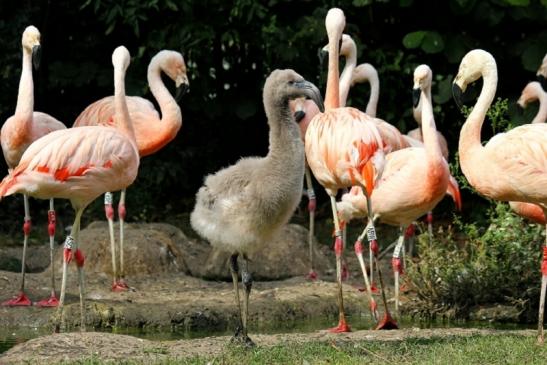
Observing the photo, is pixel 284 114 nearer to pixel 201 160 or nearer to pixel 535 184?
pixel 535 184

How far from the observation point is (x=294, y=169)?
6543 millimetres

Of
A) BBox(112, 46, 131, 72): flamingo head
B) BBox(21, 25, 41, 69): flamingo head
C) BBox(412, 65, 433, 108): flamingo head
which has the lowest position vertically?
BBox(412, 65, 433, 108): flamingo head

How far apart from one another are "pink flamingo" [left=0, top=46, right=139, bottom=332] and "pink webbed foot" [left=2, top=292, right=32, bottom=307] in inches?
36.6

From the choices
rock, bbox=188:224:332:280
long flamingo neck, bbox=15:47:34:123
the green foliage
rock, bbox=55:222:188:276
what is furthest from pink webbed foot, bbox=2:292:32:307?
the green foliage

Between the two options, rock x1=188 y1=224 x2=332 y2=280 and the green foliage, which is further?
rock x1=188 y1=224 x2=332 y2=280

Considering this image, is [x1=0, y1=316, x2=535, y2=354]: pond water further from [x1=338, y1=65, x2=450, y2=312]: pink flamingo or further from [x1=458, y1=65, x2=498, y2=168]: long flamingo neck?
[x1=458, y1=65, x2=498, y2=168]: long flamingo neck

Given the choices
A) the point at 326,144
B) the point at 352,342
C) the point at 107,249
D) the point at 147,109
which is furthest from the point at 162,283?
the point at 352,342

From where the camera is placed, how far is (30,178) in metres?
7.50

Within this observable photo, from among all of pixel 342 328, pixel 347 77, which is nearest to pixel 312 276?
pixel 347 77

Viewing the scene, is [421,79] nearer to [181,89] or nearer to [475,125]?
[475,125]

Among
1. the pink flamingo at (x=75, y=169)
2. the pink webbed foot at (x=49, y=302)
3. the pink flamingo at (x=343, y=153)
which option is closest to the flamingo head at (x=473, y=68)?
the pink flamingo at (x=343, y=153)

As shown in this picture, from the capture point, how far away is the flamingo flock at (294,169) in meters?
6.60

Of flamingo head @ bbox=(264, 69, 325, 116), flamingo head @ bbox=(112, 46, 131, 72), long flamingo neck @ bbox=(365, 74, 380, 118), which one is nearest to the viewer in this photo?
flamingo head @ bbox=(264, 69, 325, 116)

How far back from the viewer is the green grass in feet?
19.9
